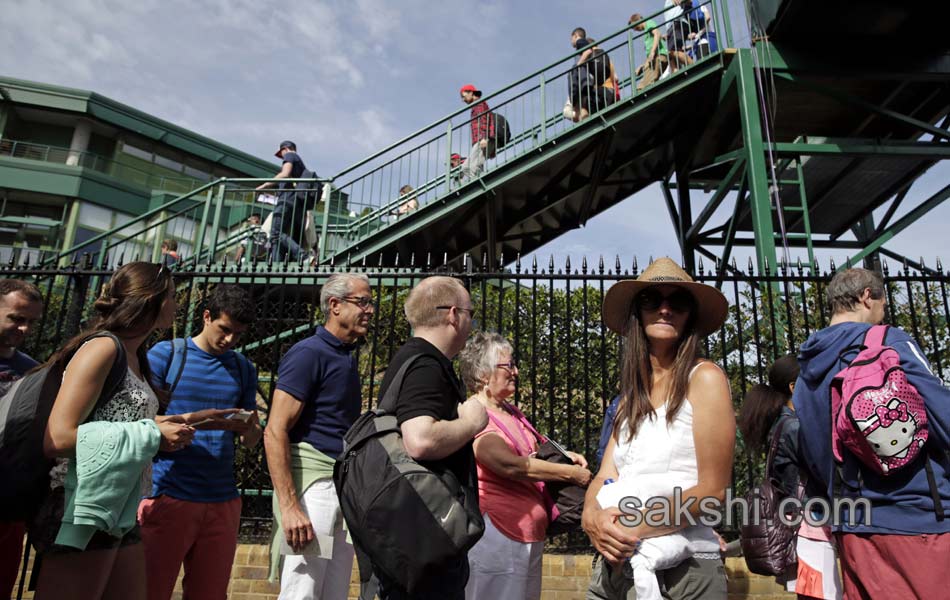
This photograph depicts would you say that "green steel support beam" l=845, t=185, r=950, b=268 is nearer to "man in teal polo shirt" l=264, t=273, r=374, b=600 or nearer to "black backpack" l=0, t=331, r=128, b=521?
"man in teal polo shirt" l=264, t=273, r=374, b=600

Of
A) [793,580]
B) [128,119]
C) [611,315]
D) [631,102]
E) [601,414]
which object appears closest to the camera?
[611,315]

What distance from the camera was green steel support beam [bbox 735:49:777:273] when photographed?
27.8ft

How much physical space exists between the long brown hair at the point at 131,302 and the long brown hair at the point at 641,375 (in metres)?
2.01

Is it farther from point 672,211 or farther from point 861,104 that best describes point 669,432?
point 672,211

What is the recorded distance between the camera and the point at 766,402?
346cm

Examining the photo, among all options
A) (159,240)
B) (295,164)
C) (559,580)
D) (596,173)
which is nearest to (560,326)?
(559,580)

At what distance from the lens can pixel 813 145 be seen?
8930 mm

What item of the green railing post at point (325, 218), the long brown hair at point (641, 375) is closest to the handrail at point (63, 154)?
the green railing post at point (325, 218)

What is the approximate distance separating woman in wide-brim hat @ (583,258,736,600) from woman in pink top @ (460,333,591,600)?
65 centimetres

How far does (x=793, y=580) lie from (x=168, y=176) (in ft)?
112

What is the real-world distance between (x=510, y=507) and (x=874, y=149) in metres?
9.12

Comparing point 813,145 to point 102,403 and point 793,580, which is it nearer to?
point 793,580

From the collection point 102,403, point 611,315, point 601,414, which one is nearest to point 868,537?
point 611,315

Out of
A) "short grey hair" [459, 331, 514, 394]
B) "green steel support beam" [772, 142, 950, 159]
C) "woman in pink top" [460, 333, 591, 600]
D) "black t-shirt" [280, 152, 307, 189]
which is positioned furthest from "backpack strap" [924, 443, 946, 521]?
"black t-shirt" [280, 152, 307, 189]
